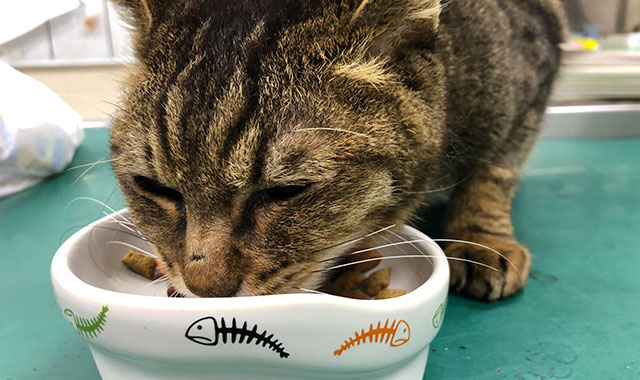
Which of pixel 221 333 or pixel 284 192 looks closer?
pixel 221 333

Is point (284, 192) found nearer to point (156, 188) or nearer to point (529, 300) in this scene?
point (156, 188)

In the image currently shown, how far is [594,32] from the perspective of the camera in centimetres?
273

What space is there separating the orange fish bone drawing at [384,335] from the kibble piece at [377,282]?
0.83 feet

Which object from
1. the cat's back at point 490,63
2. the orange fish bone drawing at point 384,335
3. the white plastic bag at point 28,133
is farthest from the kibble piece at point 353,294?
the white plastic bag at point 28,133

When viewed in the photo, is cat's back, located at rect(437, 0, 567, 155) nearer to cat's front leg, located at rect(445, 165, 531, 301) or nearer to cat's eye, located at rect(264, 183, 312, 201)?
cat's front leg, located at rect(445, 165, 531, 301)

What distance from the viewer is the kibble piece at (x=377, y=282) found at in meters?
0.90

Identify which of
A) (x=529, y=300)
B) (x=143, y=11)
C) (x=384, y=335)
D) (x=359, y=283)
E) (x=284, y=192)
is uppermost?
(x=143, y=11)

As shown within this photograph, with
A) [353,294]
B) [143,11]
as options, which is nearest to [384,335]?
[353,294]

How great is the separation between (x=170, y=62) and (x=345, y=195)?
0.32 meters

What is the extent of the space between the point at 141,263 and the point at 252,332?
414mm

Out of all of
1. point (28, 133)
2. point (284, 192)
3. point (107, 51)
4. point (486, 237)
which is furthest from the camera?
point (107, 51)

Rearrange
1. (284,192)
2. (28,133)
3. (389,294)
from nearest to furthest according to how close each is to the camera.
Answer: (284,192), (389,294), (28,133)

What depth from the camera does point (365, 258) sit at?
0.95 metres

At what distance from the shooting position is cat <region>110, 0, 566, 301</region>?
683 mm
